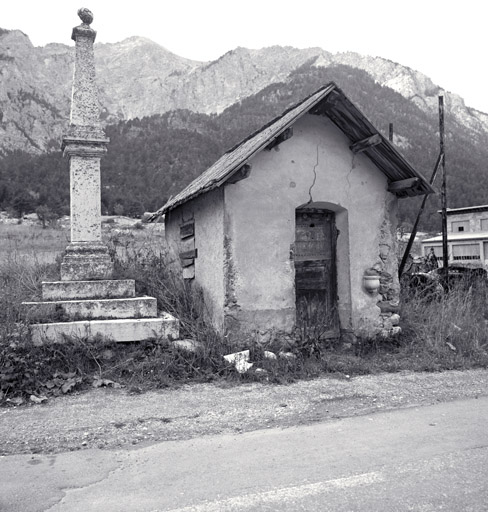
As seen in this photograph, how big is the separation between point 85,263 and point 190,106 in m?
Answer: 128

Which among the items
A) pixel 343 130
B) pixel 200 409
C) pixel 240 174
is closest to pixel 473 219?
pixel 343 130

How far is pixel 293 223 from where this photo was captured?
7832 mm

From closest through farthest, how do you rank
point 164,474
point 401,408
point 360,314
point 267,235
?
point 164,474, point 401,408, point 267,235, point 360,314

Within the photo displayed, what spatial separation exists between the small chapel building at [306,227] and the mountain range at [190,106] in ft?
44.3

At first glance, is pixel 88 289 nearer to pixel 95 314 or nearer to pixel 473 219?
pixel 95 314

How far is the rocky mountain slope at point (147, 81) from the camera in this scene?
91.8 m

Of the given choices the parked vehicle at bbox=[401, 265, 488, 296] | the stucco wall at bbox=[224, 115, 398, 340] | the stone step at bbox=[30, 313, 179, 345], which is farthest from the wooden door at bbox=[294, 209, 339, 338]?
the parked vehicle at bbox=[401, 265, 488, 296]

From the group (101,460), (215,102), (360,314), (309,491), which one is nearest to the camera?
(309,491)

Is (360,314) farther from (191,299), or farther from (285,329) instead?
(191,299)

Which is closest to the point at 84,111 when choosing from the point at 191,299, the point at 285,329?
the point at 191,299

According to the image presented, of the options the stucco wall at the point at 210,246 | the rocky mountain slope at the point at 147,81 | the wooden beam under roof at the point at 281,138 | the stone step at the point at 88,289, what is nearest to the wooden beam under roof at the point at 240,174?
the stucco wall at the point at 210,246

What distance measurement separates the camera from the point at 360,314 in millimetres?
8195

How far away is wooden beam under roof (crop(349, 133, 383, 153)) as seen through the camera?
778 cm

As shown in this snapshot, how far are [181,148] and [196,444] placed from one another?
176 ft
